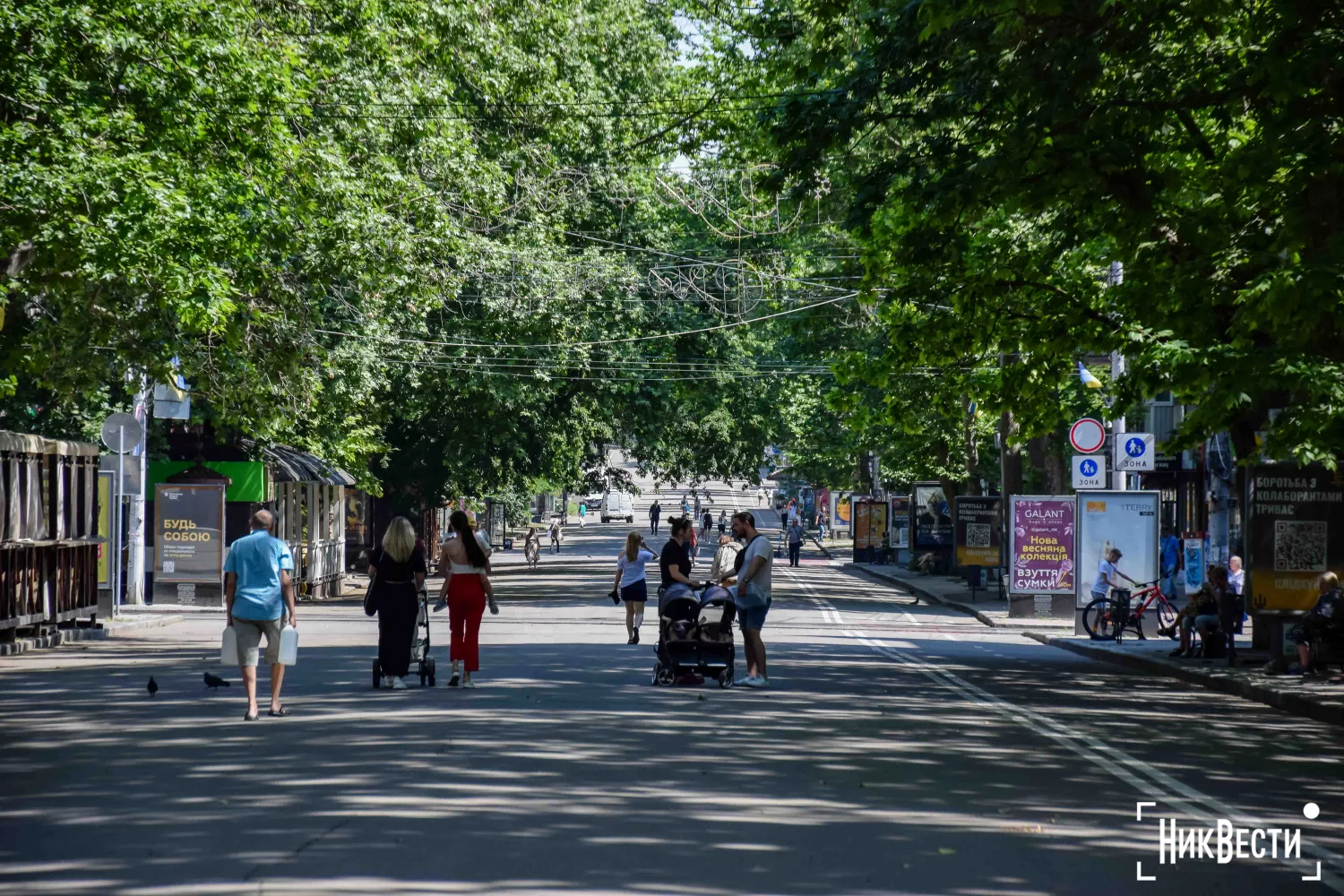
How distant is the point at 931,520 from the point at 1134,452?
92.6 ft

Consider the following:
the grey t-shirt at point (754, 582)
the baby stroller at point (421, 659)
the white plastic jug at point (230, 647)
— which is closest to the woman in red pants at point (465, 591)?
the baby stroller at point (421, 659)

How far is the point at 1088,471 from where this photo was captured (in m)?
31.0

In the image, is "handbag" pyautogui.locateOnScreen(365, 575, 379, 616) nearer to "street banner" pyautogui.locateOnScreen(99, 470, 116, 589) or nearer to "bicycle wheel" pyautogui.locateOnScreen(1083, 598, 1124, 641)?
"street banner" pyautogui.locateOnScreen(99, 470, 116, 589)

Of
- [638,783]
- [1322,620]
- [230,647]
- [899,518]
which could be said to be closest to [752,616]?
[230,647]

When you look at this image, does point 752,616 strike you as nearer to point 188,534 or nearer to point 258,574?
point 258,574

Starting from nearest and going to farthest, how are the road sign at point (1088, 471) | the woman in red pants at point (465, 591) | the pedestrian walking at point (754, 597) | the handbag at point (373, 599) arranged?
the handbag at point (373, 599)
the woman in red pants at point (465, 591)
the pedestrian walking at point (754, 597)
the road sign at point (1088, 471)

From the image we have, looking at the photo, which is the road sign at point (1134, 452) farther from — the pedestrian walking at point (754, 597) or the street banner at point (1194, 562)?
the pedestrian walking at point (754, 597)

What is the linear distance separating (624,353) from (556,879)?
36.9 m

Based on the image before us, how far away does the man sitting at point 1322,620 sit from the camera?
2083 cm

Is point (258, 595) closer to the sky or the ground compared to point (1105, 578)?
closer to the sky

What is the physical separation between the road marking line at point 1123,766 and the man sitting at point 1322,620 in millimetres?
4178

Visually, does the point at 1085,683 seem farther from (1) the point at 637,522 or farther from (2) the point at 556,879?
(1) the point at 637,522

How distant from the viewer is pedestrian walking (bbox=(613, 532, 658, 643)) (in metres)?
25.4

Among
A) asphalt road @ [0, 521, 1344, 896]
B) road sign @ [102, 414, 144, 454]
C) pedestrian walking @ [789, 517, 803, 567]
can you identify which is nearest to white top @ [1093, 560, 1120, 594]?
asphalt road @ [0, 521, 1344, 896]
